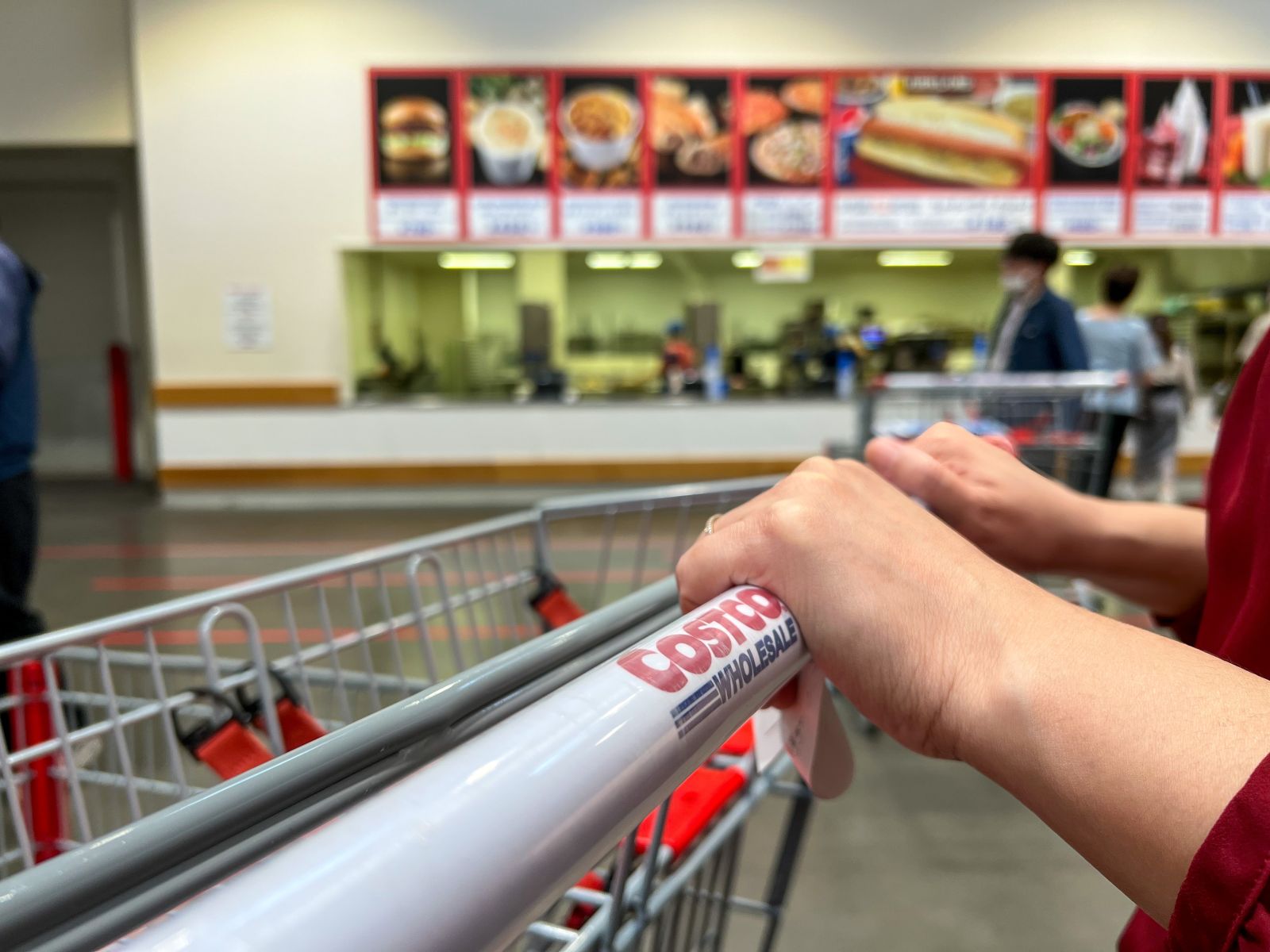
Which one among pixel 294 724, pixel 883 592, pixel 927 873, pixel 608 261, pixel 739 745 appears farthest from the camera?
pixel 608 261

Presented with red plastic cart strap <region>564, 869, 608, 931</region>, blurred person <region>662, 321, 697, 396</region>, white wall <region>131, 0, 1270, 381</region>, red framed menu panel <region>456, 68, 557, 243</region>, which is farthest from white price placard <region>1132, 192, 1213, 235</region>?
red plastic cart strap <region>564, 869, 608, 931</region>

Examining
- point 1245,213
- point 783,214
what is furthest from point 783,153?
point 1245,213

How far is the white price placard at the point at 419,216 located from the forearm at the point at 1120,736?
675 cm

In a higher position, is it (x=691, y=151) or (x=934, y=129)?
(x=934, y=129)

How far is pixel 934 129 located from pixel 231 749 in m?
7.24

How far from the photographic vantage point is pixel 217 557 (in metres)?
5.05

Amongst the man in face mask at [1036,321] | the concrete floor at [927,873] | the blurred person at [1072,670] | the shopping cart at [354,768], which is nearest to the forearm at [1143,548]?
the blurred person at [1072,670]

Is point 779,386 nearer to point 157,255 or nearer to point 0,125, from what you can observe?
point 157,255

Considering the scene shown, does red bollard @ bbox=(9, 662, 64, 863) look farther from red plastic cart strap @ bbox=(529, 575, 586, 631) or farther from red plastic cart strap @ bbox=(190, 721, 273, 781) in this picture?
red plastic cart strap @ bbox=(529, 575, 586, 631)

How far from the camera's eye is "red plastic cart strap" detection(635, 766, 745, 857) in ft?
2.86

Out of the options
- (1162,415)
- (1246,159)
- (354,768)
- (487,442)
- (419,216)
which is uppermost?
(1246,159)

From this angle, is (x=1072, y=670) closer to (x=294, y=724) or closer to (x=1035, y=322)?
(x=294, y=724)

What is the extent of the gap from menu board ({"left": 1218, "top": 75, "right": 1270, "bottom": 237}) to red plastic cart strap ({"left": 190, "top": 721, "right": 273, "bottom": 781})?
8.21 metres

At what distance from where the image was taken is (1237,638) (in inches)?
23.8
